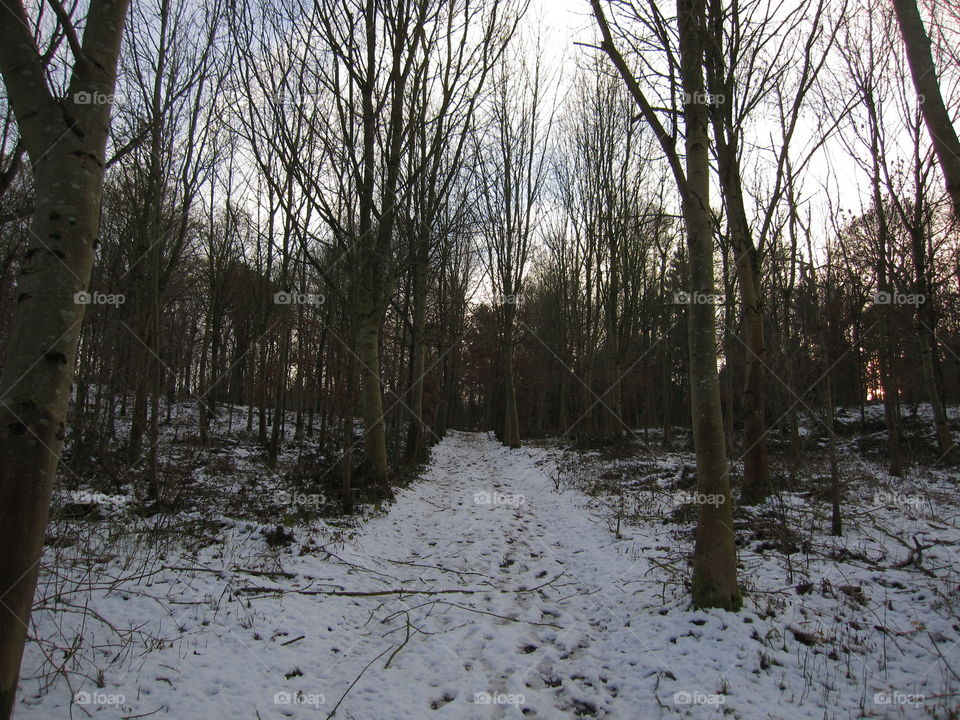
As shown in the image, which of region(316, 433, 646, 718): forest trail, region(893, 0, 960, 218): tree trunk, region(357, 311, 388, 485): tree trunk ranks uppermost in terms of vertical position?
region(893, 0, 960, 218): tree trunk

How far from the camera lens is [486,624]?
3.95 metres

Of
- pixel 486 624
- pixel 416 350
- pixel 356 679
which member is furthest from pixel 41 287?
pixel 416 350

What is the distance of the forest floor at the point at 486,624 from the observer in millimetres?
2797

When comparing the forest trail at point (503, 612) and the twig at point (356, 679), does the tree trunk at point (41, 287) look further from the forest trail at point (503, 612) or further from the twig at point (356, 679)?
the forest trail at point (503, 612)

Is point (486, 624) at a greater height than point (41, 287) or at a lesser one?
lesser

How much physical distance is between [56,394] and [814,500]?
27.3ft

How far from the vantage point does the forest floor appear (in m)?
2.80

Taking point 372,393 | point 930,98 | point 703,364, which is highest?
point 930,98

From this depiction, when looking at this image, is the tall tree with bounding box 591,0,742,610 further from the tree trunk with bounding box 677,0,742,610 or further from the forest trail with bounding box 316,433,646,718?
the forest trail with bounding box 316,433,646,718

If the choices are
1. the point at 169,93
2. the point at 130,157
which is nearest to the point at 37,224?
the point at 169,93

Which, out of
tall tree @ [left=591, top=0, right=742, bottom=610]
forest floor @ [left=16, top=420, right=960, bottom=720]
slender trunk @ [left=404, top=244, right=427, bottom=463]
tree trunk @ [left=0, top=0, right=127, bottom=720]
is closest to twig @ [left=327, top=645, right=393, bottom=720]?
forest floor @ [left=16, top=420, right=960, bottom=720]

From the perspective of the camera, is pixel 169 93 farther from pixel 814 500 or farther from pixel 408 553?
pixel 814 500

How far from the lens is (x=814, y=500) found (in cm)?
688

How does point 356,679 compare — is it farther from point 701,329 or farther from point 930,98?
point 930,98
